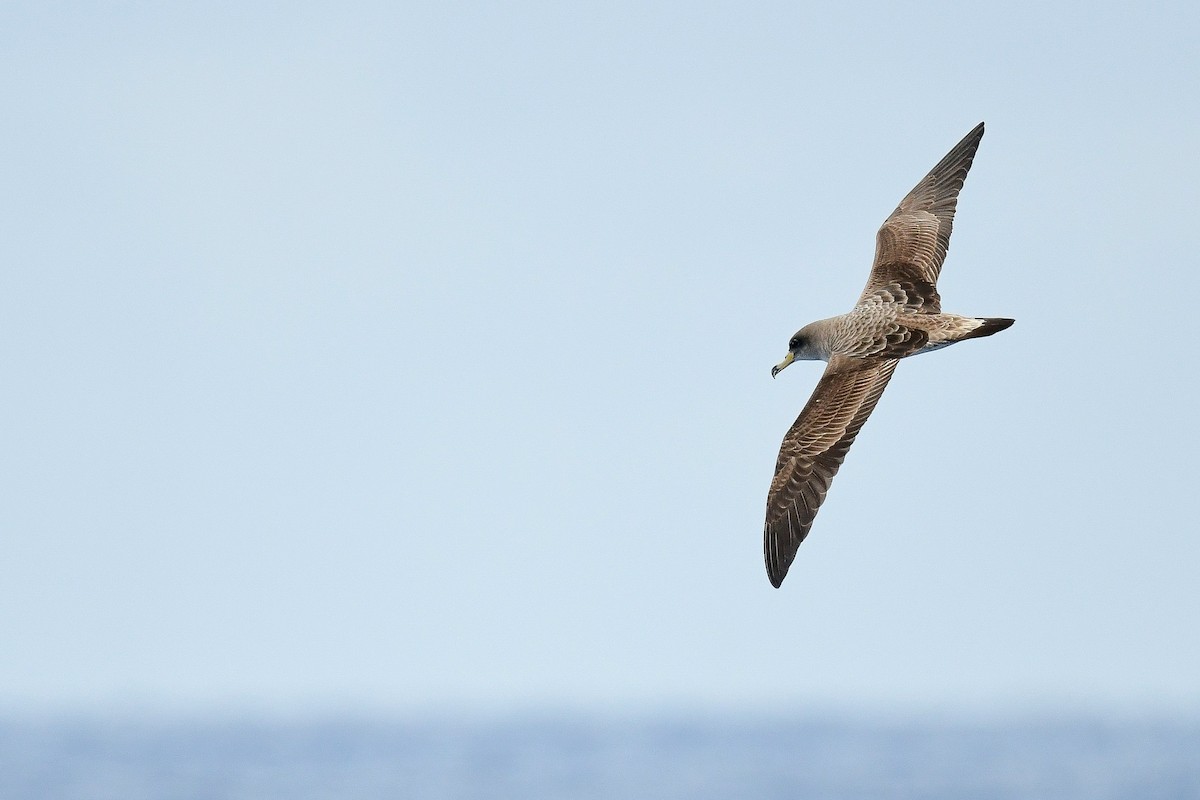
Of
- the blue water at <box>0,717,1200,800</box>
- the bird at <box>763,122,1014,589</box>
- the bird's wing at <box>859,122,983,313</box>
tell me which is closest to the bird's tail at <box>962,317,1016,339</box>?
the bird at <box>763,122,1014,589</box>

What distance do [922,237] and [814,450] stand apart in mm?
4573

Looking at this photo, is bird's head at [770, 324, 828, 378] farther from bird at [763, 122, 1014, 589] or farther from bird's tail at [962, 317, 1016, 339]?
bird's tail at [962, 317, 1016, 339]

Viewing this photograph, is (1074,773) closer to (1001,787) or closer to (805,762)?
(1001,787)

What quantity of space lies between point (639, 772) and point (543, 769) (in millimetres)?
9300

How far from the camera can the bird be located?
21.3m

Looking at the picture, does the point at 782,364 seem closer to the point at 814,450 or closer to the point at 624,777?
the point at 814,450

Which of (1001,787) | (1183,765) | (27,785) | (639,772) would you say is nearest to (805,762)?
(639,772)

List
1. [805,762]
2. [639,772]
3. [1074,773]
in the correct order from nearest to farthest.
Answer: [1074,773] → [639,772] → [805,762]

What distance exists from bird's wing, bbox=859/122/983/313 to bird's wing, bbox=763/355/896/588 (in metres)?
1.83

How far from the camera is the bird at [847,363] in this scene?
2131 cm

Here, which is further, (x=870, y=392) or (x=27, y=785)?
(x=27, y=785)

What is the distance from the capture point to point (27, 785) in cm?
14275

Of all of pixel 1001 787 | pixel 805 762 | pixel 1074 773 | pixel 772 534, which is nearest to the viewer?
pixel 772 534

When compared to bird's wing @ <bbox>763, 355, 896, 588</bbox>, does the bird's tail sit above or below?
above
